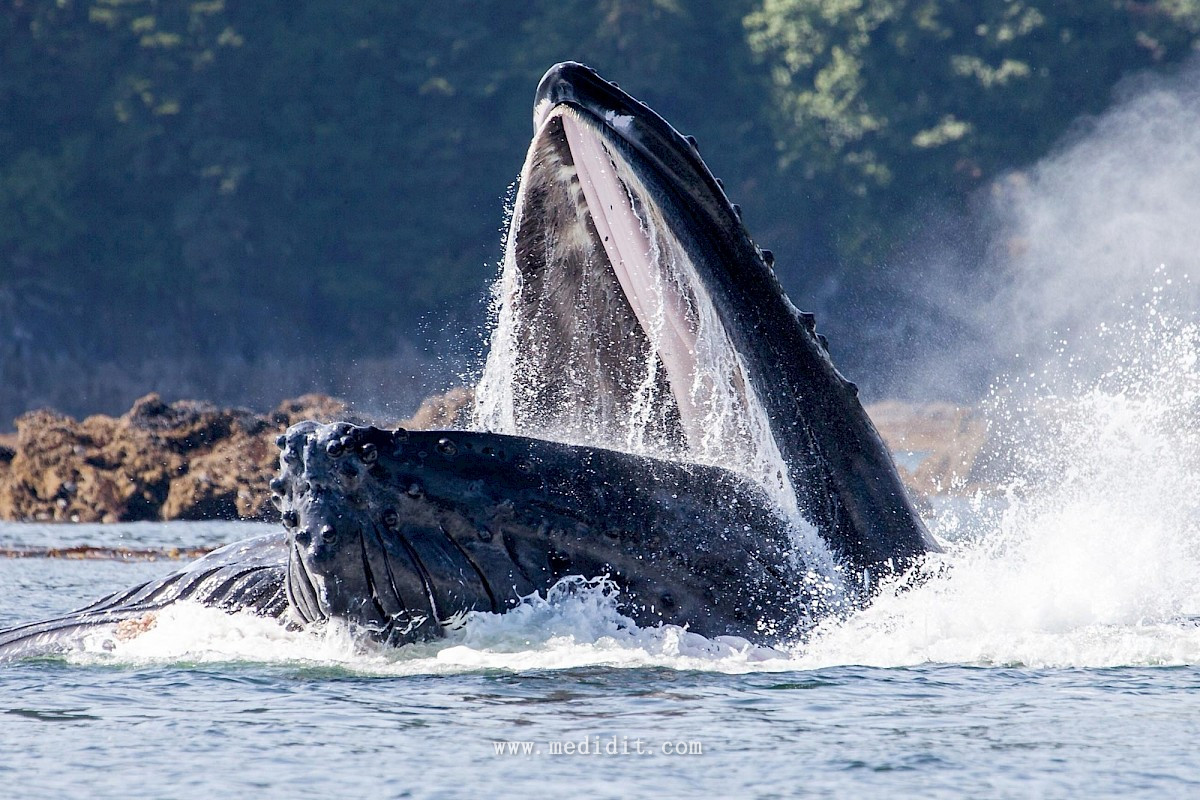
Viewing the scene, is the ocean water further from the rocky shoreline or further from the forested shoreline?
the forested shoreline

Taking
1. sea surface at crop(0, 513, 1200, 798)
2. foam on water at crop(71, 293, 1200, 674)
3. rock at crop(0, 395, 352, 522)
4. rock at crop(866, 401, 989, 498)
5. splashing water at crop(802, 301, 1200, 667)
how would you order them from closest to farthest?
1. sea surface at crop(0, 513, 1200, 798)
2. foam on water at crop(71, 293, 1200, 674)
3. splashing water at crop(802, 301, 1200, 667)
4. rock at crop(0, 395, 352, 522)
5. rock at crop(866, 401, 989, 498)

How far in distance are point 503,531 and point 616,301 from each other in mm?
1148

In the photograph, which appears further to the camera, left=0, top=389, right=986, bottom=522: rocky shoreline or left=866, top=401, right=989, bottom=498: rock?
left=866, top=401, right=989, bottom=498: rock

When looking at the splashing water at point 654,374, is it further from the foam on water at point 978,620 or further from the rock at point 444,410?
the rock at point 444,410

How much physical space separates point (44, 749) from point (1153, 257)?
44.0 metres

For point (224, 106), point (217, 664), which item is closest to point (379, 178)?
point (224, 106)

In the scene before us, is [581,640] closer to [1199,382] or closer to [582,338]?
[582,338]

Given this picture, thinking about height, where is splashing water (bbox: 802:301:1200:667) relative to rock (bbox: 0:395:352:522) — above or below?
below

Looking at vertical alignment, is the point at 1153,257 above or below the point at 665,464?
above

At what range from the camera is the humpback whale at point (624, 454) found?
7.27m

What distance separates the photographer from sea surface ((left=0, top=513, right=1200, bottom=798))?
6809 mm

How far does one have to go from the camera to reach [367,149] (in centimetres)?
6234

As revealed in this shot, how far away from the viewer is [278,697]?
26.7 ft

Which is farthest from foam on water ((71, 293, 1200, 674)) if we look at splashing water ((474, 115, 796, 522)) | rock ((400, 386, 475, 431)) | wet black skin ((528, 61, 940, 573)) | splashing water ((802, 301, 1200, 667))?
rock ((400, 386, 475, 431))
